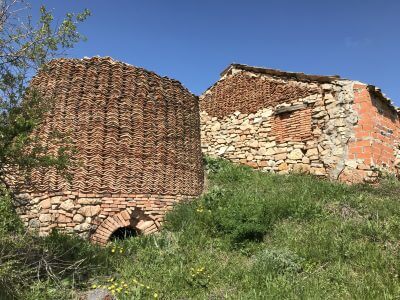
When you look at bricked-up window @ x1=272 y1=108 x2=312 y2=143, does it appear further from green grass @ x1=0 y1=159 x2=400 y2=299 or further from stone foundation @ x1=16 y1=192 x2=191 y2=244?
stone foundation @ x1=16 y1=192 x2=191 y2=244

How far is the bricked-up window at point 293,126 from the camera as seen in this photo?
1225 centimetres

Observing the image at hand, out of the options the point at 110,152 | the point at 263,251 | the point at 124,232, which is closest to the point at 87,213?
the point at 124,232

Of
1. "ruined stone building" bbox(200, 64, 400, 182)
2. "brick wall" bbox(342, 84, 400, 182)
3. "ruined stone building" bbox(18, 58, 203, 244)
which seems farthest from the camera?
"ruined stone building" bbox(200, 64, 400, 182)

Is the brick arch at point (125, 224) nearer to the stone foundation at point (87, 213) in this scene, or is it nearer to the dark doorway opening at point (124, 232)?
the stone foundation at point (87, 213)

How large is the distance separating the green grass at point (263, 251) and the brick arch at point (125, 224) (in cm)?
39

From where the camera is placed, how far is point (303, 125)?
12328 millimetres

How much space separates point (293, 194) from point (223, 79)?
7.60 m

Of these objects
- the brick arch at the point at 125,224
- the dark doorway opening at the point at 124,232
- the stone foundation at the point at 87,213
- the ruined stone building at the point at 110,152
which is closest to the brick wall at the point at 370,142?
the ruined stone building at the point at 110,152

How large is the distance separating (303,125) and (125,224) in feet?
21.5

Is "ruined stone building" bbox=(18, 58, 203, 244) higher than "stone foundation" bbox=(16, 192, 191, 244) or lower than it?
higher

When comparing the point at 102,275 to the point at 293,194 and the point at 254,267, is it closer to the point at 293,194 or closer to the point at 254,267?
the point at 254,267

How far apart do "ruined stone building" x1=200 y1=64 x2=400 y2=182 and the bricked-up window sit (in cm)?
3

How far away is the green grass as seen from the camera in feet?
17.6

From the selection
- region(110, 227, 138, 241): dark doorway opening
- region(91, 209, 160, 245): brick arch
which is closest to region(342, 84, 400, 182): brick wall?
region(91, 209, 160, 245): brick arch
